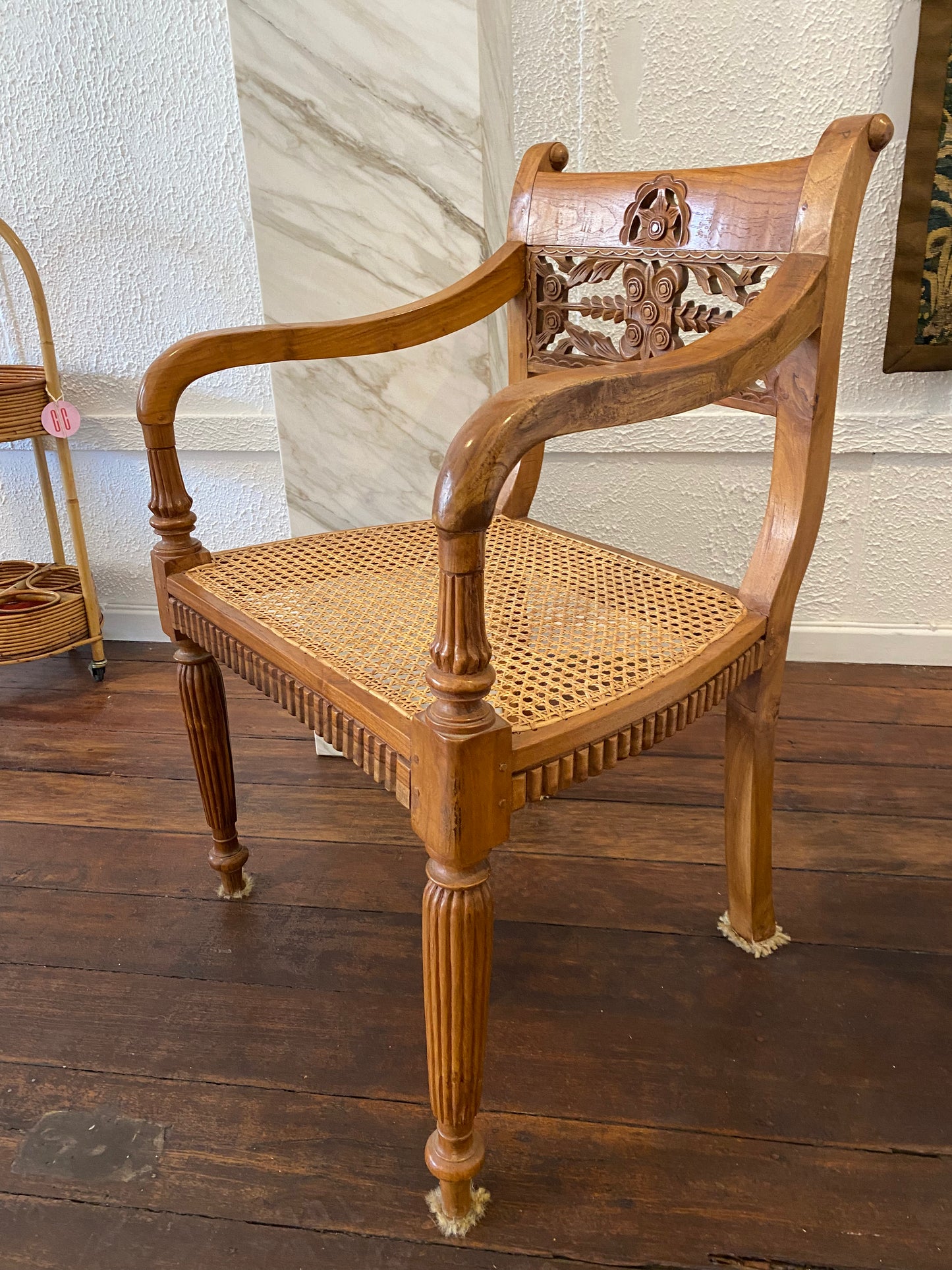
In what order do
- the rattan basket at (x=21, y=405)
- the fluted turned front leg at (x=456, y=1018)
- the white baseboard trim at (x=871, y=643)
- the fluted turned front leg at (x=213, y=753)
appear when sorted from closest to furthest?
the fluted turned front leg at (x=456, y=1018), the fluted turned front leg at (x=213, y=753), the rattan basket at (x=21, y=405), the white baseboard trim at (x=871, y=643)

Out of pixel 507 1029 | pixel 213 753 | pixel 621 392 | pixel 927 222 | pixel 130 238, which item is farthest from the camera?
pixel 130 238

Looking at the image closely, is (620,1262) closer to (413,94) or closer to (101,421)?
(413,94)

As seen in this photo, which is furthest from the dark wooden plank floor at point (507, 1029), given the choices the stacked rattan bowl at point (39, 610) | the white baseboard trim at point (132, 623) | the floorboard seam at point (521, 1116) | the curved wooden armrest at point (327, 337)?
the curved wooden armrest at point (327, 337)

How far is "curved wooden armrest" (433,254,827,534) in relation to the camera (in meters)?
0.59

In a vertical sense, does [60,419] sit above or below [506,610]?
above

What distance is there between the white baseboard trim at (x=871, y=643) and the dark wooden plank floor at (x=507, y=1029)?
30 cm

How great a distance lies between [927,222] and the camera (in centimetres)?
147

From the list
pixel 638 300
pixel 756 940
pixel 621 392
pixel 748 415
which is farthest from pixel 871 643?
pixel 621 392

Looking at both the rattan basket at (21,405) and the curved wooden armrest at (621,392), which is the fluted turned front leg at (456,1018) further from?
the rattan basket at (21,405)

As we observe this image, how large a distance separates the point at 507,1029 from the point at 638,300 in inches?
31.7

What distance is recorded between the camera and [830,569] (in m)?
1.76

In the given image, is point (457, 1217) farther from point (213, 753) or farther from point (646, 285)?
point (646, 285)

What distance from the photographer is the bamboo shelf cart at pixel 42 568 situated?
1.62m

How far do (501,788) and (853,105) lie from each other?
4.53ft
